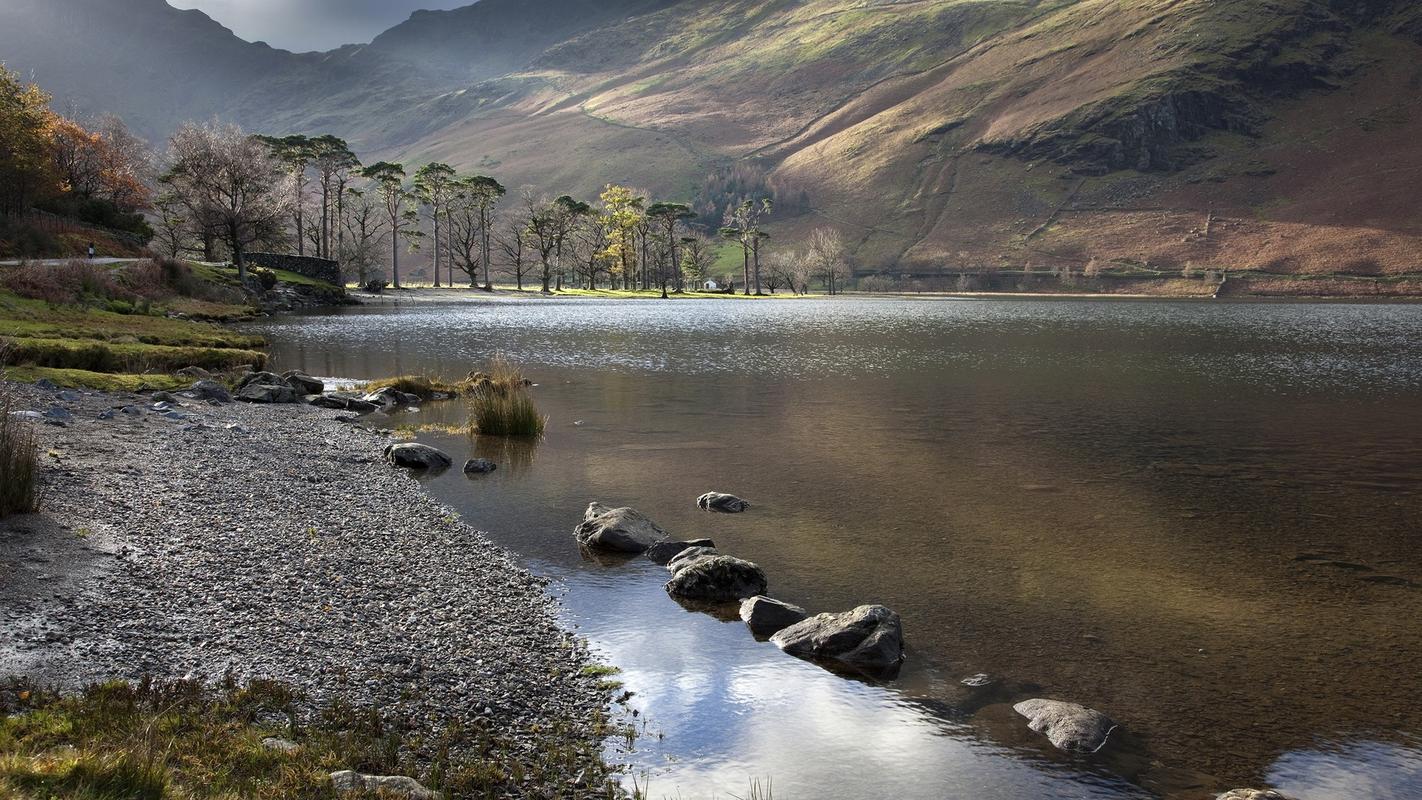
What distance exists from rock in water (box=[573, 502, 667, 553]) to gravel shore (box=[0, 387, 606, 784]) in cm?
155

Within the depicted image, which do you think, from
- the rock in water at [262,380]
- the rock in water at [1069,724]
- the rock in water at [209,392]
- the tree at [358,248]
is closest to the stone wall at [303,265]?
the tree at [358,248]

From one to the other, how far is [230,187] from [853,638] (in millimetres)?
86250

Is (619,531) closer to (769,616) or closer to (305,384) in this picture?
(769,616)

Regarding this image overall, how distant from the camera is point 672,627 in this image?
11.4m

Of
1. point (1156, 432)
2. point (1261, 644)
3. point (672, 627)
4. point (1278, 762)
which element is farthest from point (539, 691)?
point (1156, 432)

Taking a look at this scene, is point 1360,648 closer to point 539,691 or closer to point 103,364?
point 539,691

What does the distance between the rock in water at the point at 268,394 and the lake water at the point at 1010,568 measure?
5384mm

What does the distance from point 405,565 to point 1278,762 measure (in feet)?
35.6

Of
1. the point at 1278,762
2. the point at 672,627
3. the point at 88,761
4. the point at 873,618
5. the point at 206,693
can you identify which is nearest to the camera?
the point at 88,761

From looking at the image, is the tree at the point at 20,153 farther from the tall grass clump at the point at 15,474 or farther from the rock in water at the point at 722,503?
the rock in water at the point at 722,503

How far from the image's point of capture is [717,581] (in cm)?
1244

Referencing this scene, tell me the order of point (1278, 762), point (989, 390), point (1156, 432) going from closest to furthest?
point (1278, 762)
point (1156, 432)
point (989, 390)

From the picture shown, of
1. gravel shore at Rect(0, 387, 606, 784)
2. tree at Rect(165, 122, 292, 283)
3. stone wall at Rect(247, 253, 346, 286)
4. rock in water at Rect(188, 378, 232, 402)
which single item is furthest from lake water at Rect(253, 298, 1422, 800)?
stone wall at Rect(247, 253, 346, 286)

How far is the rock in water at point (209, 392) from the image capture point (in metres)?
27.4
